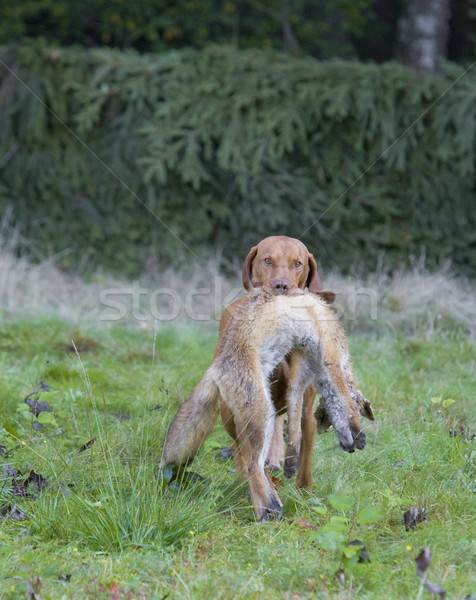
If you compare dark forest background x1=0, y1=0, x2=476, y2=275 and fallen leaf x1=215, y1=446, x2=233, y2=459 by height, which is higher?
dark forest background x1=0, y1=0, x2=476, y2=275

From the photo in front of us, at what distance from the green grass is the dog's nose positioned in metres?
1.04

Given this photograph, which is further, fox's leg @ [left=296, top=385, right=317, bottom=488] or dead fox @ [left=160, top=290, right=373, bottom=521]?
fox's leg @ [left=296, top=385, right=317, bottom=488]

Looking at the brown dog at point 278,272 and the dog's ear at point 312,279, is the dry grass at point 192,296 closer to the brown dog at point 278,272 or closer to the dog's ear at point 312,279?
the dog's ear at point 312,279

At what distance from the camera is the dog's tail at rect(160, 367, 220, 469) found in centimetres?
329

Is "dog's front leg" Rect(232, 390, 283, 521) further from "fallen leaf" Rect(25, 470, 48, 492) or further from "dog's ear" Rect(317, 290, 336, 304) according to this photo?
"fallen leaf" Rect(25, 470, 48, 492)

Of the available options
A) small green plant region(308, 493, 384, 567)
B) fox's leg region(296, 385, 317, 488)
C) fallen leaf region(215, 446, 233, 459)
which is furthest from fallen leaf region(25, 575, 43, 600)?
fallen leaf region(215, 446, 233, 459)

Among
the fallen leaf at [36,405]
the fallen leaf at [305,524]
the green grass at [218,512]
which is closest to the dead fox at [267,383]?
the fallen leaf at [305,524]

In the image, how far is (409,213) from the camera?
10133 millimetres

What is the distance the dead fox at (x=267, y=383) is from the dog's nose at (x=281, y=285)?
1.17 meters

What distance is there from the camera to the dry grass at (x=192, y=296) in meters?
7.46

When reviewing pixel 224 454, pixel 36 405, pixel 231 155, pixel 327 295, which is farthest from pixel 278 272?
pixel 231 155

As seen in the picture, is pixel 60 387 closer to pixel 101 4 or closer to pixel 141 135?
pixel 141 135

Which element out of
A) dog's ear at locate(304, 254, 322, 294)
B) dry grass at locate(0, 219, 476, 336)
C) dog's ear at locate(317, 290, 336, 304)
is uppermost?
dog's ear at locate(317, 290, 336, 304)

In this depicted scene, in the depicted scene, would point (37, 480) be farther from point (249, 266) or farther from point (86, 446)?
point (249, 266)
